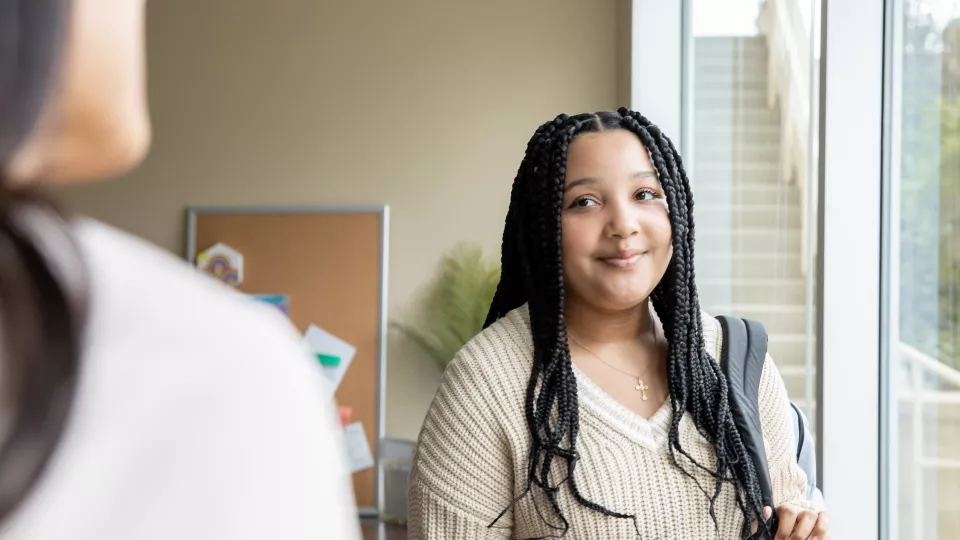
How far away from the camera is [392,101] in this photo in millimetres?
4883

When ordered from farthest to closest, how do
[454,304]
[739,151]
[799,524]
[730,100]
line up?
[454,304] → [730,100] → [739,151] → [799,524]

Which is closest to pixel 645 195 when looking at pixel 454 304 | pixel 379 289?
pixel 454 304

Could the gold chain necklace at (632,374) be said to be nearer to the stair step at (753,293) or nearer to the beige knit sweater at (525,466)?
the beige knit sweater at (525,466)

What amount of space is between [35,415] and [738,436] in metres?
1.43

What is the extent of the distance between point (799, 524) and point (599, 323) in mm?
423

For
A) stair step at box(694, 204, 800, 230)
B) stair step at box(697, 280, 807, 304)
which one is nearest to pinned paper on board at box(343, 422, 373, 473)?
stair step at box(697, 280, 807, 304)

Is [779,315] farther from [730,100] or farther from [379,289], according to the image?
[379,289]

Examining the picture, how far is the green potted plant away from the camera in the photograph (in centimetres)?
467

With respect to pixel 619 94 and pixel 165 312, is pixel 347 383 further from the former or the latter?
pixel 165 312

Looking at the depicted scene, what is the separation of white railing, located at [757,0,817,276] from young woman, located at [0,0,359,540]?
2648 millimetres

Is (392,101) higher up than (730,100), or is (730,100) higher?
(392,101)

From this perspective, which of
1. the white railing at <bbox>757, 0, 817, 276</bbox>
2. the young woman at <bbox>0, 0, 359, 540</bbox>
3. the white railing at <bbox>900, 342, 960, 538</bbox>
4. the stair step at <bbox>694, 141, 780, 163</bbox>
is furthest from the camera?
the stair step at <bbox>694, 141, 780, 163</bbox>

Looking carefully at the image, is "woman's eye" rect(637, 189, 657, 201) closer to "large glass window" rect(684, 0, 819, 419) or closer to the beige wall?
"large glass window" rect(684, 0, 819, 419)

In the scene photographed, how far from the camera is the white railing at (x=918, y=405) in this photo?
2.13 metres
